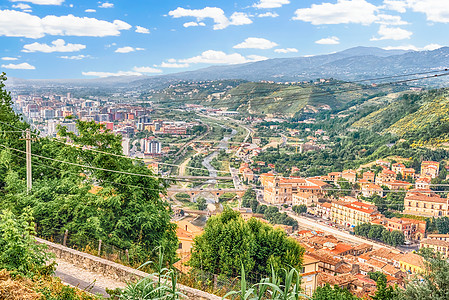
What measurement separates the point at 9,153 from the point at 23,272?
16.2 feet

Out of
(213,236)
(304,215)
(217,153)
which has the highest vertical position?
(213,236)

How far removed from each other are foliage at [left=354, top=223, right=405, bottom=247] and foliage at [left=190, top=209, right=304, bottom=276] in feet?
60.6

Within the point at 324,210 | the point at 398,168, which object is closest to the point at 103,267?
the point at 324,210

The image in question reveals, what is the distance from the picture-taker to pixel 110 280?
4281 mm

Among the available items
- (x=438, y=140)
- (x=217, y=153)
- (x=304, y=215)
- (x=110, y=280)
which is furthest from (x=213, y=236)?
(x=438, y=140)

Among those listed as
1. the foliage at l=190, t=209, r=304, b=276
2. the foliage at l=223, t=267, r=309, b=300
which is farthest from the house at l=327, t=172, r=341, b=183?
the foliage at l=223, t=267, r=309, b=300

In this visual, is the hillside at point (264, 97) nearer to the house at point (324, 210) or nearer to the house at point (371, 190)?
the house at point (371, 190)

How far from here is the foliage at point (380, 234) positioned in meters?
24.0

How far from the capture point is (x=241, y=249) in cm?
779

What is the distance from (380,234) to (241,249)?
20363mm

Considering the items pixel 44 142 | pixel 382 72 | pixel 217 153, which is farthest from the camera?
pixel 382 72

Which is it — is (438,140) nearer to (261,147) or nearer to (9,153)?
(261,147)

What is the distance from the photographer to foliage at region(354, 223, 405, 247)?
945 inches

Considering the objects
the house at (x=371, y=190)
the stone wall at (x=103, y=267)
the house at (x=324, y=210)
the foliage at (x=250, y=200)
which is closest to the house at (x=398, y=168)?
the house at (x=371, y=190)
